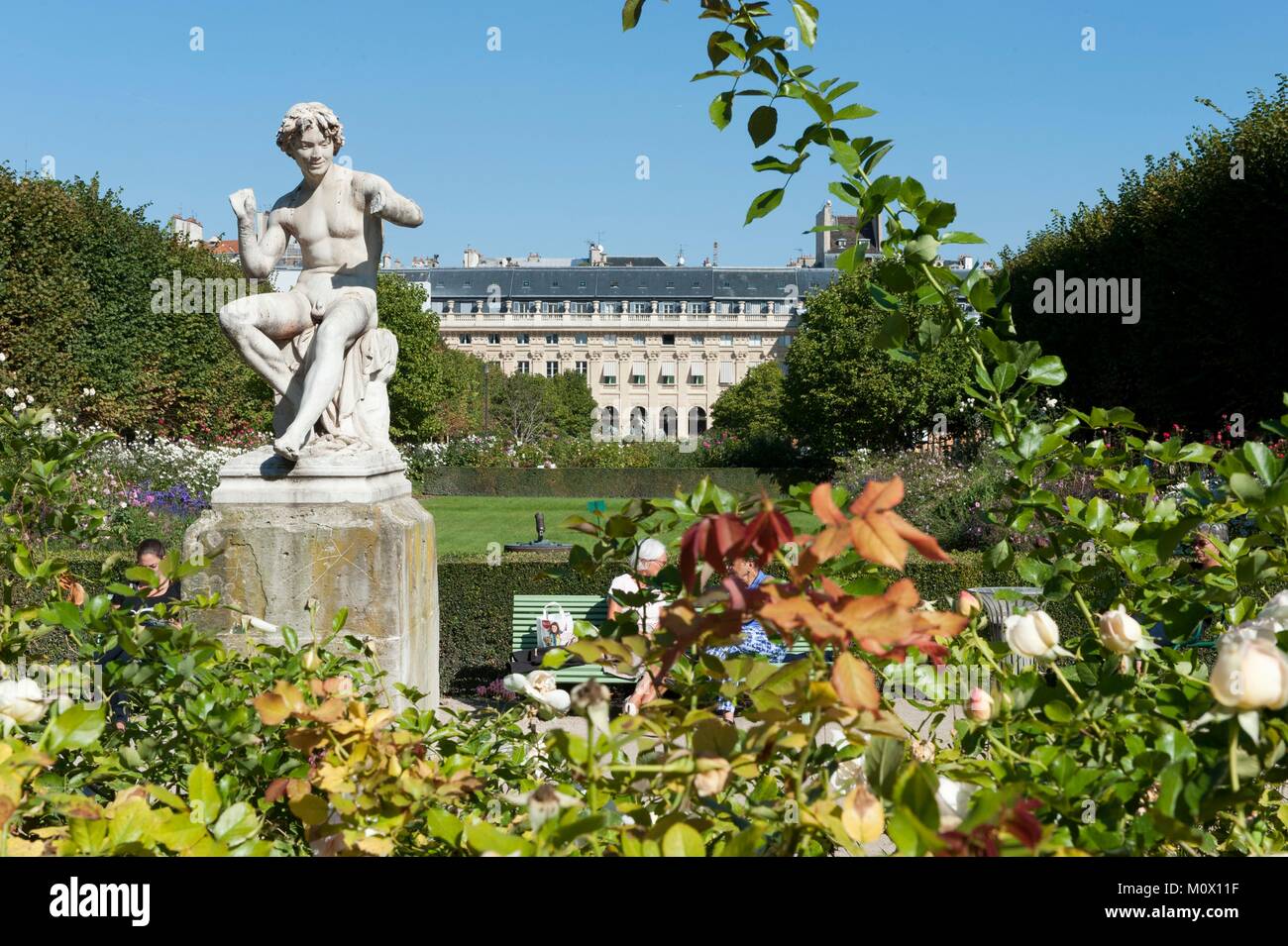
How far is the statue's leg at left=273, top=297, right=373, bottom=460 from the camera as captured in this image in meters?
4.68

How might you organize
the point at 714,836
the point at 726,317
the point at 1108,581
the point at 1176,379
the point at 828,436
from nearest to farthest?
the point at 714,836 < the point at 1108,581 < the point at 1176,379 < the point at 828,436 < the point at 726,317

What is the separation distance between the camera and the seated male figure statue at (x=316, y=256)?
484 cm

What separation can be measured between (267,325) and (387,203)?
2.34ft

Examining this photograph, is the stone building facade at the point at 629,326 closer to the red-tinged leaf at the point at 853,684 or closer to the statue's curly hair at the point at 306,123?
the statue's curly hair at the point at 306,123

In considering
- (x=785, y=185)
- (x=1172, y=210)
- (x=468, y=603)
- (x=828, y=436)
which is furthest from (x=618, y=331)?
(x=785, y=185)

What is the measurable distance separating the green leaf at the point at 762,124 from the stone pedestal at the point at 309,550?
321 cm

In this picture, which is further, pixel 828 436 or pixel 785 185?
pixel 828 436

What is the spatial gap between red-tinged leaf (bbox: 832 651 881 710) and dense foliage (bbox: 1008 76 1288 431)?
16.2 m

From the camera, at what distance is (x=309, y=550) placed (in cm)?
466

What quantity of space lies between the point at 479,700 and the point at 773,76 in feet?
23.5

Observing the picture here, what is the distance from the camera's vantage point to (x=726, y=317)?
80.1 m
